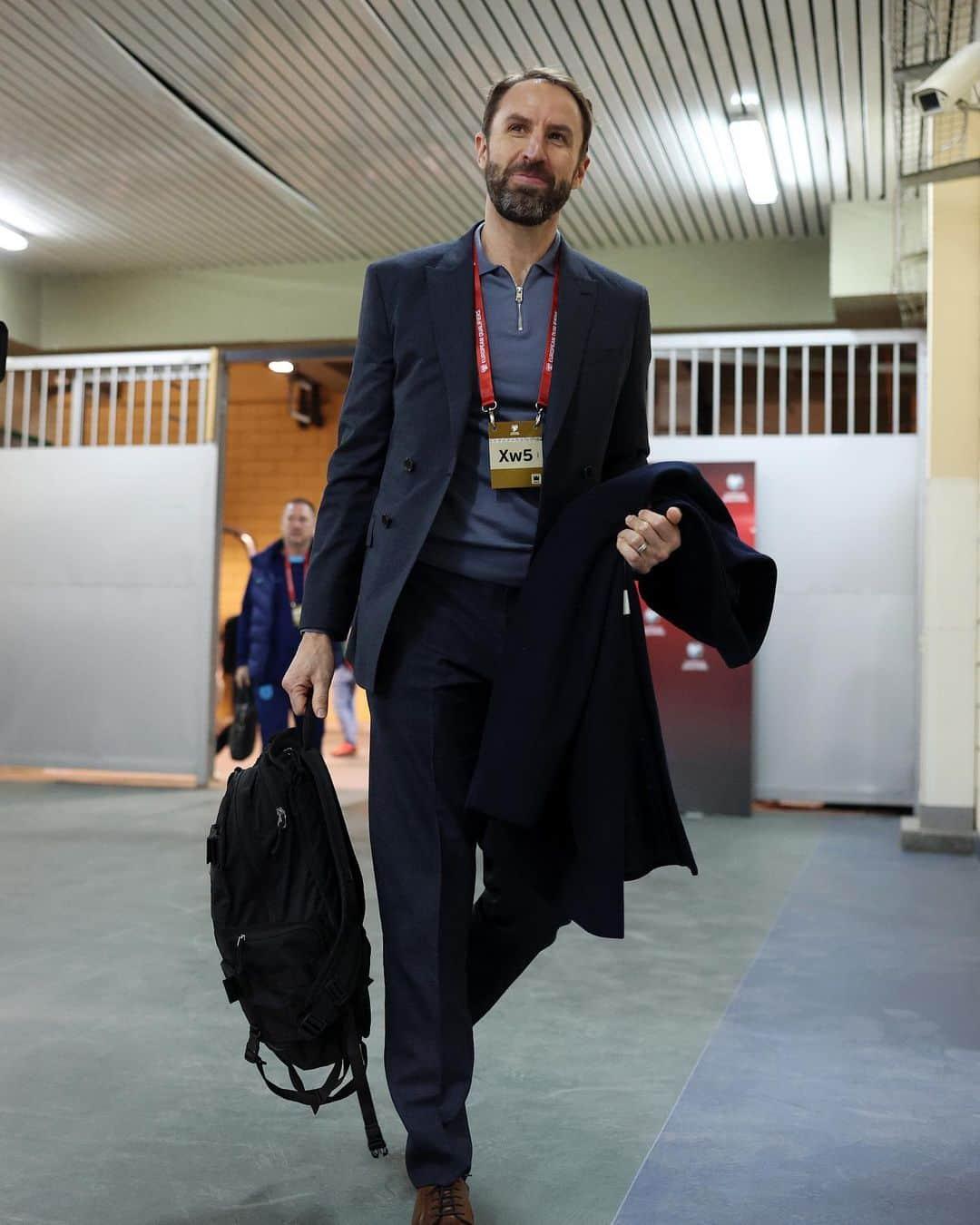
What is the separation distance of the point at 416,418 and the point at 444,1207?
1167 millimetres

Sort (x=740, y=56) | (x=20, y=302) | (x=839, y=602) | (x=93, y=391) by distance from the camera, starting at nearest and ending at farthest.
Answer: (x=740, y=56) → (x=839, y=602) → (x=93, y=391) → (x=20, y=302)

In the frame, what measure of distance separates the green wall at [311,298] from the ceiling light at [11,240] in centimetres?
99

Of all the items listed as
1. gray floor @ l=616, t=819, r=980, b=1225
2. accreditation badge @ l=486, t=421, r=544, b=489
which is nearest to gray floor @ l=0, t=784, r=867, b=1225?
gray floor @ l=616, t=819, r=980, b=1225

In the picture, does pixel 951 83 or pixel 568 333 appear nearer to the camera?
pixel 568 333

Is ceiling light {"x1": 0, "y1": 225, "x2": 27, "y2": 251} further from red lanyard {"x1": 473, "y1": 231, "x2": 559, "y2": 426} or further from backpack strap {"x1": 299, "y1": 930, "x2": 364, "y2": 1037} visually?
backpack strap {"x1": 299, "y1": 930, "x2": 364, "y2": 1037}

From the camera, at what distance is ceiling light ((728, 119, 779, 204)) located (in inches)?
282

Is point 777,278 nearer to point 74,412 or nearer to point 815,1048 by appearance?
point 74,412

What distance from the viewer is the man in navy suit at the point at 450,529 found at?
6.40 ft

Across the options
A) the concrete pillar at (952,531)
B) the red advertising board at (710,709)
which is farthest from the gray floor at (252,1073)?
the red advertising board at (710,709)

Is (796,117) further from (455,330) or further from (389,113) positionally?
(455,330)

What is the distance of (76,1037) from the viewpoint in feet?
9.89

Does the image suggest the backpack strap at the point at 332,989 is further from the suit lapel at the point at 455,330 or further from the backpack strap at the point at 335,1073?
the suit lapel at the point at 455,330

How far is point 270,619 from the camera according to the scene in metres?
6.51

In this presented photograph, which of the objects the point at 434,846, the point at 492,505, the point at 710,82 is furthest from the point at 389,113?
the point at 434,846
